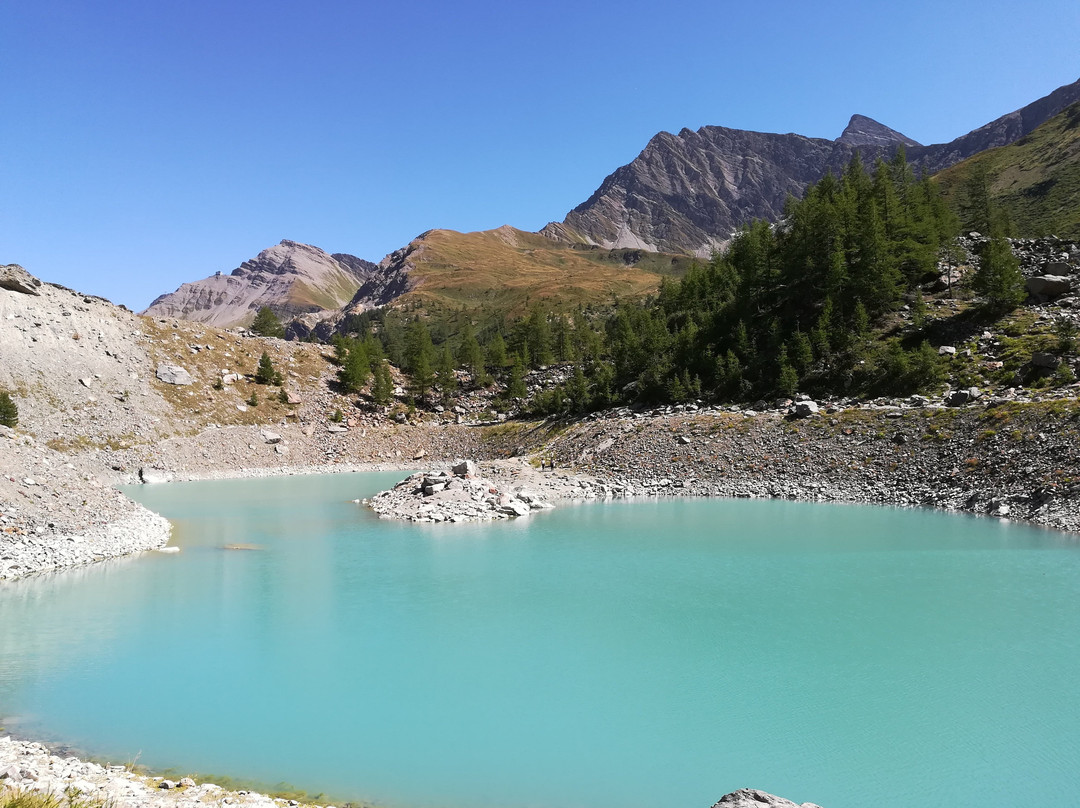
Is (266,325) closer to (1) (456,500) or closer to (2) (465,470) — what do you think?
(2) (465,470)

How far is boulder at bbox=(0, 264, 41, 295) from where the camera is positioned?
236ft

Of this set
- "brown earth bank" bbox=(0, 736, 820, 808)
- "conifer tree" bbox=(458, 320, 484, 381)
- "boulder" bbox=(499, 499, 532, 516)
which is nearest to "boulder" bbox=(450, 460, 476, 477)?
"boulder" bbox=(499, 499, 532, 516)

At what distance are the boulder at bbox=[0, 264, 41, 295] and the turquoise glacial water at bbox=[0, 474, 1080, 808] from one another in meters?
63.8

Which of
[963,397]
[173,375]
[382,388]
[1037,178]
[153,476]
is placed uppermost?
[1037,178]

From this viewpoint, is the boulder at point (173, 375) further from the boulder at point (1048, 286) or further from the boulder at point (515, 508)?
the boulder at point (1048, 286)

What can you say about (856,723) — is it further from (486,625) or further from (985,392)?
(985,392)

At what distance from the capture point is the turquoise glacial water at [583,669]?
10.8 meters

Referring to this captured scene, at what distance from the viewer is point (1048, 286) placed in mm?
52594

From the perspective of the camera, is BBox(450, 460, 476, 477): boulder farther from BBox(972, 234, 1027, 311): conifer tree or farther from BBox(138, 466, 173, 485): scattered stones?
BBox(972, 234, 1027, 311): conifer tree

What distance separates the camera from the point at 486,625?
1884cm

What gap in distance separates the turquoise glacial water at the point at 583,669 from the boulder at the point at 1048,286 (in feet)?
112

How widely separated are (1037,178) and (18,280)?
198 meters

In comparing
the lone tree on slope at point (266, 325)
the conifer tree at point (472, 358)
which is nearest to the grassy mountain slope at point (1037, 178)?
the conifer tree at point (472, 358)

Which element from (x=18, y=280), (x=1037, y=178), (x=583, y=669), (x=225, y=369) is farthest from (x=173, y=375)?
(x=1037, y=178)
